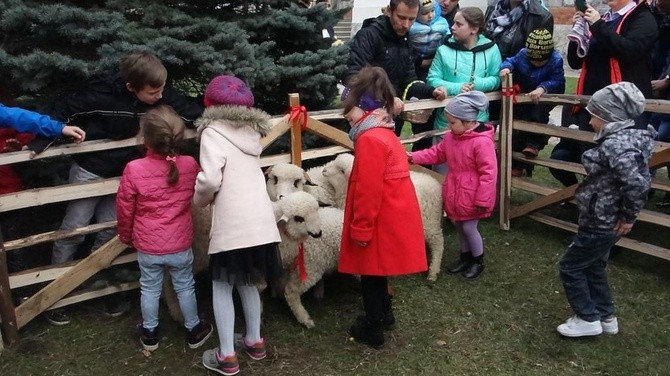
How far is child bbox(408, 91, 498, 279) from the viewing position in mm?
4957

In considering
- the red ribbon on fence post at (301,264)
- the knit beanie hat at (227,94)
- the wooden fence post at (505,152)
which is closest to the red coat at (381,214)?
the red ribbon on fence post at (301,264)

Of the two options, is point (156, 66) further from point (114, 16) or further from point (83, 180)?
point (83, 180)

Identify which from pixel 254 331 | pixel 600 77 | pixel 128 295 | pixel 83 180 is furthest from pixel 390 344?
pixel 600 77

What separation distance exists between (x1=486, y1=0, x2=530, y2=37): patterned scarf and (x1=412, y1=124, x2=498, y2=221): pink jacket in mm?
2206

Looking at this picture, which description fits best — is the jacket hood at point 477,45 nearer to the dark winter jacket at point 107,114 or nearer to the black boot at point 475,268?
the black boot at point 475,268

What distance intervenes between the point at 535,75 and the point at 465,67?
833 millimetres

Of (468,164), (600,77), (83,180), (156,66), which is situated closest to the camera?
(156,66)

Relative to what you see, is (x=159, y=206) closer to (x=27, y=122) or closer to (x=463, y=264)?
(x=27, y=122)

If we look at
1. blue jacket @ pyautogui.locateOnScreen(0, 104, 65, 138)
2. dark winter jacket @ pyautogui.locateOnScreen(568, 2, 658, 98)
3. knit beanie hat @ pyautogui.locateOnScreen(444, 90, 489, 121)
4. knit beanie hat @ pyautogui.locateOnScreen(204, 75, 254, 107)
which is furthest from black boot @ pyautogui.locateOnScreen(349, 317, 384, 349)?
dark winter jacket @ pyautogui.locateOnScreen(568, 2, 658, 98)

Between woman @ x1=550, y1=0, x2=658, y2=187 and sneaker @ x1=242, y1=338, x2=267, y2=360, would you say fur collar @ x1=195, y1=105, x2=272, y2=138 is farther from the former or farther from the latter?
woman @ x1=550, y1=0, x2=658, y2=187

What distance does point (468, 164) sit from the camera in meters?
5.08

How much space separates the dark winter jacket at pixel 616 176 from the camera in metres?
3.77

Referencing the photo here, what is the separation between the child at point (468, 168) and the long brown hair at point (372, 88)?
1.33m

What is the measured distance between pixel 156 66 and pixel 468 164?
268 cm
